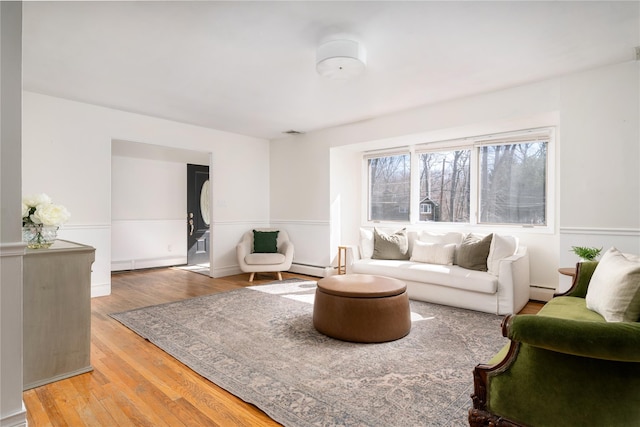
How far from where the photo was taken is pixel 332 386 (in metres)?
2.06

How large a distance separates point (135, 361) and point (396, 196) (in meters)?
4.24

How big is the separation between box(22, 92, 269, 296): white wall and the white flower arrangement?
1.97m

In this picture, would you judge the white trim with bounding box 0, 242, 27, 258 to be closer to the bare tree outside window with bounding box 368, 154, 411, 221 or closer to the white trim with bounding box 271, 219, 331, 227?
the white trim with bounding box 271, 219, 331, 227

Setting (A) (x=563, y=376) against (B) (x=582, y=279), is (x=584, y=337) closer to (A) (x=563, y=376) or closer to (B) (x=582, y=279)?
(A) (x=563, y=376)

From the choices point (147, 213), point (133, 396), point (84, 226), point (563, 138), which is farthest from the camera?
point (147, 213)

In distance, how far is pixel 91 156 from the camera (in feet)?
13.9

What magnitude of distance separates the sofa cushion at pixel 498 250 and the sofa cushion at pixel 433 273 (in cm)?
14

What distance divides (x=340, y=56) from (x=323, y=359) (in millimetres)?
2251

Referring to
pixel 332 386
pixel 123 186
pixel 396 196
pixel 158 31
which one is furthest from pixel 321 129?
pixel 332 386

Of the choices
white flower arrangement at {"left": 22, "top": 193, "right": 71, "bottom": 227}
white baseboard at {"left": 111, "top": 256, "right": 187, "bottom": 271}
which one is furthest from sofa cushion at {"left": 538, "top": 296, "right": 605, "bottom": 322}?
white baseboard at {"left": 111, "top": 256, "right": 187, "bottom": 271}

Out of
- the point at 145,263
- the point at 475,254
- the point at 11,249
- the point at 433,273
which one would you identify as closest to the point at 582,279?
the point at 475,254

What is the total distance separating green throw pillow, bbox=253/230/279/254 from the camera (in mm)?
5586

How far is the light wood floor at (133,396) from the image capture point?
1752 mm

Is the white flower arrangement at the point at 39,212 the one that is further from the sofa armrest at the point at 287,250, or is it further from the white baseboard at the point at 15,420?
the sofa armrest at the point at 287,250
